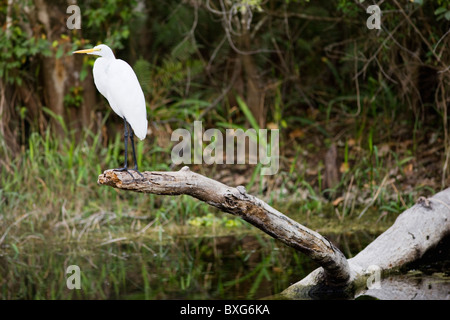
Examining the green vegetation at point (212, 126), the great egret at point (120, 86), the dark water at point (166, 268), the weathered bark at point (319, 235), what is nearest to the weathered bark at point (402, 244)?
the weathered bark at point (319, 235)

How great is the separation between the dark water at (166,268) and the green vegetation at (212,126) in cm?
2

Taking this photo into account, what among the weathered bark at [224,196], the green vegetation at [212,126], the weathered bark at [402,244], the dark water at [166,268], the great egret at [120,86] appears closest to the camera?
the weathered bark at [224,196]

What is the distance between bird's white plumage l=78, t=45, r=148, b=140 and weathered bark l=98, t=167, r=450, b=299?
1.27 feet

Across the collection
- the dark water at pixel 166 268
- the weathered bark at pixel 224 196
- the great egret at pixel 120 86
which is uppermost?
the great egret at pixel 120 86

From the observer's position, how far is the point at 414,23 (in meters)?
6.52

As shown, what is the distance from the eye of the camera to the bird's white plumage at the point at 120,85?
367 cm

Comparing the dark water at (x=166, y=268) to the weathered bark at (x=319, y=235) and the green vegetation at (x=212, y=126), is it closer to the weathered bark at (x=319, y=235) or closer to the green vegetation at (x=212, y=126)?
the green vegetation at (x=212, y=126)

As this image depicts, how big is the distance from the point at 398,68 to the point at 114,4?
3078mm

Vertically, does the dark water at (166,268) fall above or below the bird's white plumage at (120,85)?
below

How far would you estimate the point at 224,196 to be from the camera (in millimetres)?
3539

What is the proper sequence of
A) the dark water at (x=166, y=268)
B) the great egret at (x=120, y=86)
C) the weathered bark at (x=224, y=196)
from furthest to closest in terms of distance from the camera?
the dark water at (x=166, y=268), the great egret at (x=120, y=86), the weathered bark at (x=224, y=196)

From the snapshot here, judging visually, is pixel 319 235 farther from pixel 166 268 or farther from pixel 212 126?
pixel 212 126

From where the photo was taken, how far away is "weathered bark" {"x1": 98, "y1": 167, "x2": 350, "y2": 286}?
3.51 meters

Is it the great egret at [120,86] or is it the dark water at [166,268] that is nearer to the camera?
the great egret at [120,86]
